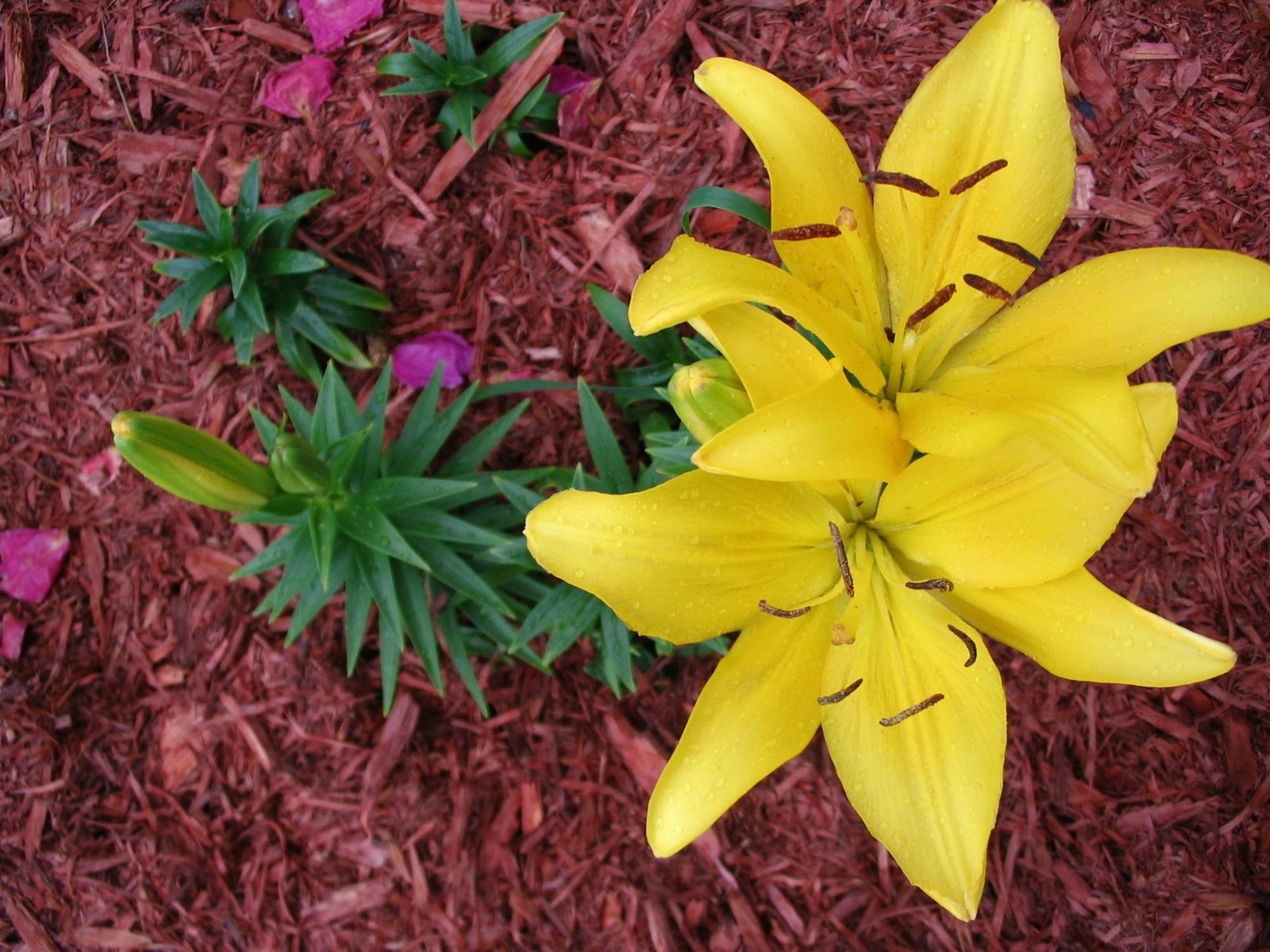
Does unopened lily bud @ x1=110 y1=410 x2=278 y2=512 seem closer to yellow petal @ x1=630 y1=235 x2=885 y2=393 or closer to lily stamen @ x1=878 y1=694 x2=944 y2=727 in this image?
yellow petal @ x1=630 y1=235 x2=885 y2=393

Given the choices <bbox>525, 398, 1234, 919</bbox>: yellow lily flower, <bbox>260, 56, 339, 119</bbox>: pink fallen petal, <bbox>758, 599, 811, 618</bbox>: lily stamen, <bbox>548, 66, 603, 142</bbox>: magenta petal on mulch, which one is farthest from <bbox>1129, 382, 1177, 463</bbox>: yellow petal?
<bbox>260, 56, 339, 119</bbox>: pink fallen petal

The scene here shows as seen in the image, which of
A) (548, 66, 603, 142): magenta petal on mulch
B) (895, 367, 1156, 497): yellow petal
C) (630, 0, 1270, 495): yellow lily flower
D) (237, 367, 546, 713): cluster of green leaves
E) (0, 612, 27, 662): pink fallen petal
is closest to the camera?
(895, 367, 1156, 497): yellow petal

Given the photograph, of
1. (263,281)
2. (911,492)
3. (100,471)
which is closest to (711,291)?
(911,492)

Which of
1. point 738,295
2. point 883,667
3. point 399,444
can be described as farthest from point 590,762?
point 738,295

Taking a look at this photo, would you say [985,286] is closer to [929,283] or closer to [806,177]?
[929,283]

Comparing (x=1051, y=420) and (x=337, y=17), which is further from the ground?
(x=1051, y=420)
